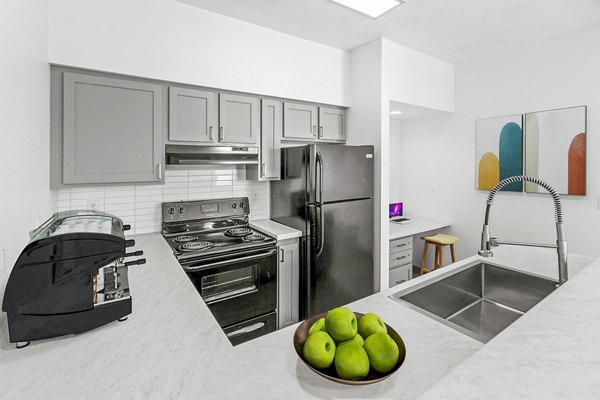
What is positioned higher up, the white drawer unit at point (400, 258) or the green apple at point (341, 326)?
the green apple at point (341, 326)

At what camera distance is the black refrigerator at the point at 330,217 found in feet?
8.22

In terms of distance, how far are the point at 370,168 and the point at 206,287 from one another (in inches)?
69.5

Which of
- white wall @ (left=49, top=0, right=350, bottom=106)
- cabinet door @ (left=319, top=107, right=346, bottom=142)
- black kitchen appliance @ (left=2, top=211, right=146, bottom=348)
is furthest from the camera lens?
cabinet door @ (left=319, top=107, right=346, bottom=142)

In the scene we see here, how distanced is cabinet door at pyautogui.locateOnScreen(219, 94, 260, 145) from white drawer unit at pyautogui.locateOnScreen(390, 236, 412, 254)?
177cm

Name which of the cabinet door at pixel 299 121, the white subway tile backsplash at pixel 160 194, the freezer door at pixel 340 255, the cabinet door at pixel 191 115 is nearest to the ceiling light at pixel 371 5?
the cabinet door at pixel 299 121

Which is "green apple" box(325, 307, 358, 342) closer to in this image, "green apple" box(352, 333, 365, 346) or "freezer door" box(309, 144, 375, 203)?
"green apple" box(352, 333, 365, 346)

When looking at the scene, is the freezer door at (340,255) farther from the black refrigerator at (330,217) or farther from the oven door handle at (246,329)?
the oven door handle at (246,329)

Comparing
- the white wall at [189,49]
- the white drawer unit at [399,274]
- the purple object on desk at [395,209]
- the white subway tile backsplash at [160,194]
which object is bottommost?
the white drawer unit at [399,274]

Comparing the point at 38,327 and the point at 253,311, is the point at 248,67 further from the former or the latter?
the point at 38,327

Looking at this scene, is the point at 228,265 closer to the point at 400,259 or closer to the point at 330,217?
the point at 330,217

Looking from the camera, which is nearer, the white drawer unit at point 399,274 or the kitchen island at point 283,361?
the kitchen island at point 283,361

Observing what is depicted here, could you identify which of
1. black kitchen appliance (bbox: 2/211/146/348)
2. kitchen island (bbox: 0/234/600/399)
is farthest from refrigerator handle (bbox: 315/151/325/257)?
black kitchen appliance (bbox: 2/211/146/348)

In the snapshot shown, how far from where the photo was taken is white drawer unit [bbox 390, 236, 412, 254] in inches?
125

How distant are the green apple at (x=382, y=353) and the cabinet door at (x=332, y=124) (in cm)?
258
